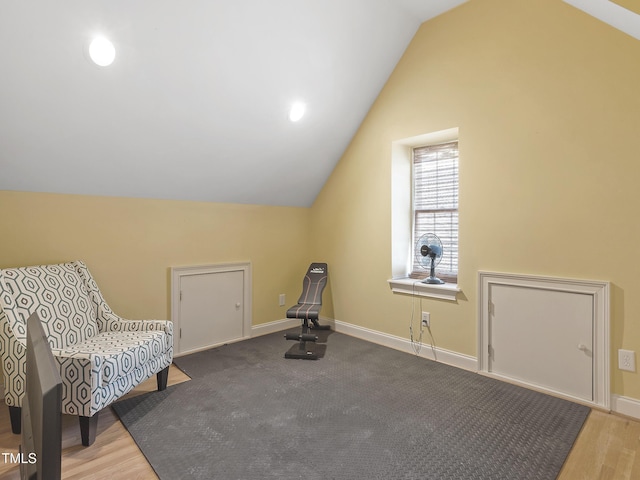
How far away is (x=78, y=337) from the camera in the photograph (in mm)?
2475

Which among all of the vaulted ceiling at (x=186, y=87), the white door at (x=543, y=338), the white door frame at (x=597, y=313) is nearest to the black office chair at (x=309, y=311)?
the vaulted ceiling at (x=186, y=87)

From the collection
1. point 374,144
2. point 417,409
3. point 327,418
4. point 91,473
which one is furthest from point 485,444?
point 374,144

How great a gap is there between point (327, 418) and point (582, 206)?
7.26 feet

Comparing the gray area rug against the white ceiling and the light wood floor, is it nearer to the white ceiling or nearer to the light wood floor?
the light wood floor

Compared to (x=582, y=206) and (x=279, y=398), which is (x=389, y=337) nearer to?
(x=279, y=398)

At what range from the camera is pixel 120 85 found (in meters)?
2.36

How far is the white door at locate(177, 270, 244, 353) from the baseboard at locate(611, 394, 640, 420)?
314cm

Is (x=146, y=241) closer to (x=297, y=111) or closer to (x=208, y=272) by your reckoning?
(x=208, y=272)

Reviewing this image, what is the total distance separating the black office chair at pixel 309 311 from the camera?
3457 millimetres

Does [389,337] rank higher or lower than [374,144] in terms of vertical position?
lower

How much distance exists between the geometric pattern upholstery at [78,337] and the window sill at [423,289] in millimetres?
2089

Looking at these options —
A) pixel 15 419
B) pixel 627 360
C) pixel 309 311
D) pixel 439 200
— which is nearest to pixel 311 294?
pixel 309 311

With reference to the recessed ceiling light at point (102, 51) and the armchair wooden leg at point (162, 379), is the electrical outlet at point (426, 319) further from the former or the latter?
the recessed ceiling light at point (102, 51)

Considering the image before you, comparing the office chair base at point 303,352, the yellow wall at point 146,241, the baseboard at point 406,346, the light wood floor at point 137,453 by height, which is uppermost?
the yellow wall at point 146,241
